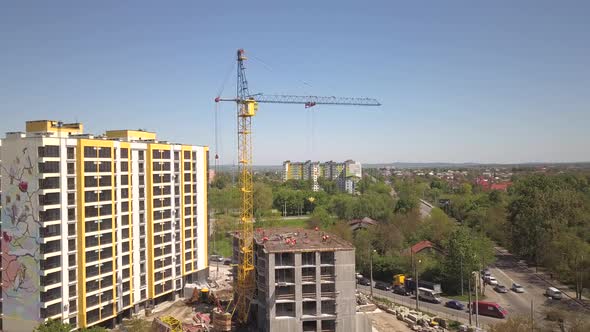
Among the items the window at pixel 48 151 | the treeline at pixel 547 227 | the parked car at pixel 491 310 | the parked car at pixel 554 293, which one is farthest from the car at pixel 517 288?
the window at pixel 48 151

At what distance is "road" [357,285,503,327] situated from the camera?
36.7 metres

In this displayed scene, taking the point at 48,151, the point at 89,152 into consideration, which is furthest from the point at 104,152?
the point at 48,151

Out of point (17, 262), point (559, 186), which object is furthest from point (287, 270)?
point (559, 186)

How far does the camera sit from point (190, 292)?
42688mm

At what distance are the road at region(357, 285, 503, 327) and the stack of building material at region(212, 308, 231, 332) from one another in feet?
56.2

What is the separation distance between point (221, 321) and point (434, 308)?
63.3ft

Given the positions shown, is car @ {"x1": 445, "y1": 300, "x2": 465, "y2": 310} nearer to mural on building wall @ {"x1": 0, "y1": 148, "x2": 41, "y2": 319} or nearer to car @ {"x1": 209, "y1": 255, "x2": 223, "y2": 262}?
car @ {"x1": 209, "y1": 255, "x2": 223, "y2": 262}

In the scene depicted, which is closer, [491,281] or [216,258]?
[491,281]

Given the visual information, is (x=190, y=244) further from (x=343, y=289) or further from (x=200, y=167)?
(x=343, y=289)

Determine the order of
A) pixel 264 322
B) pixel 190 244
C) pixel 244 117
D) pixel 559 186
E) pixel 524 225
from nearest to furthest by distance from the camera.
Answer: pixel 264 322 → pixel 244 117 → pixel 190 244 → pixel 524 225 → pixel 559 186

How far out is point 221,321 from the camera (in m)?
35.5

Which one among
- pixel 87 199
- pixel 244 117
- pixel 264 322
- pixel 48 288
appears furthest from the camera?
pixel 244 117

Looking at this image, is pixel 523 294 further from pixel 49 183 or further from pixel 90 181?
pixel 49 183

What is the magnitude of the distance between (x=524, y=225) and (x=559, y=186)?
48.2ft
